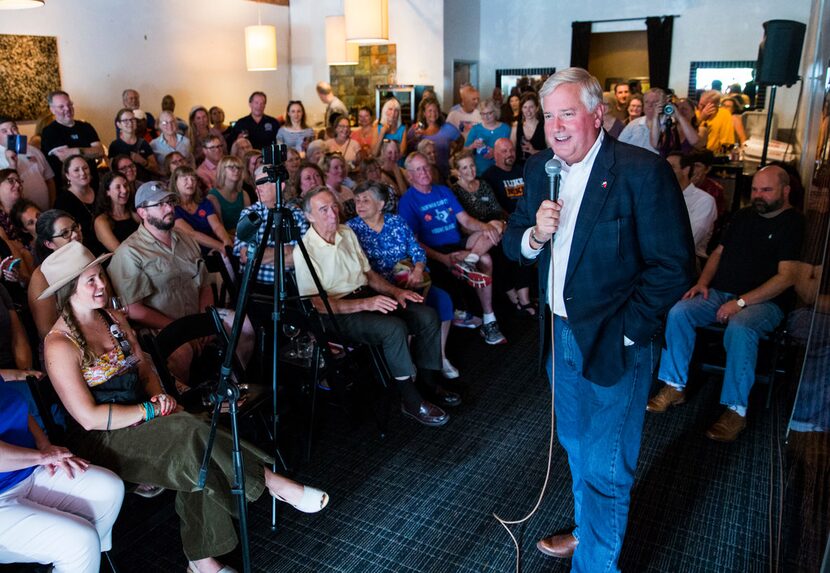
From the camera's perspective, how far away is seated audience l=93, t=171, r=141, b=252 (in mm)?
3838

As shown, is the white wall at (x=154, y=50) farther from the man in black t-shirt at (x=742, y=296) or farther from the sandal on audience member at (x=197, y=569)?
the man in black t-shirt at (x=742, y=296)

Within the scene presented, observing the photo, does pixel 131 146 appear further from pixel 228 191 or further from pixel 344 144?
pixel 344 144

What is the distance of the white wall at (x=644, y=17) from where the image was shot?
8414 mm

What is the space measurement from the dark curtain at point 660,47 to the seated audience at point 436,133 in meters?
3.78

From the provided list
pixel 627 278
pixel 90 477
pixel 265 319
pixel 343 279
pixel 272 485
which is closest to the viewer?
pixel 627 278

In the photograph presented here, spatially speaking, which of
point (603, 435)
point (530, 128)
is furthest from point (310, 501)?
point (530, 128)

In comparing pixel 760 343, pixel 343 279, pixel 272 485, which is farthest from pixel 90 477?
pixel 760 343

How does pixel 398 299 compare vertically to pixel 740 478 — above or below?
above

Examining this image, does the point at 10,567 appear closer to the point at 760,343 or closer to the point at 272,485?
the point at 272,485

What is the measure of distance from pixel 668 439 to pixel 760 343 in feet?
2.46

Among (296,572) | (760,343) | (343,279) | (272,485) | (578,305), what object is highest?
(578,305)

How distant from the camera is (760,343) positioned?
132 inches

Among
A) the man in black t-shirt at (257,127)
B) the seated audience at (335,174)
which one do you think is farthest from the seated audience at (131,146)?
the seated audience at (335,174)

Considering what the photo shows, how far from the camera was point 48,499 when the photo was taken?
A: 2.02 meters
